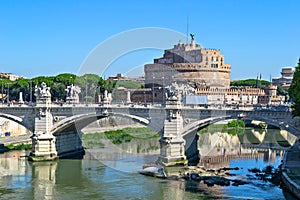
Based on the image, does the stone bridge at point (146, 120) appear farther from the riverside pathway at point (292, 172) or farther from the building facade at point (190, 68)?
the building facade at point (190, 68)

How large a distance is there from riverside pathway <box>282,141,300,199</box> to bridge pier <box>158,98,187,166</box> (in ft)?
20.9

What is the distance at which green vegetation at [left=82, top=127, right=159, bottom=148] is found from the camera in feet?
142

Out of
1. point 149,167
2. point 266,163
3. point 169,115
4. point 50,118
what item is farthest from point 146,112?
point 266,163

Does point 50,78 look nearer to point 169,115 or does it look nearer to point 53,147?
point 53,147

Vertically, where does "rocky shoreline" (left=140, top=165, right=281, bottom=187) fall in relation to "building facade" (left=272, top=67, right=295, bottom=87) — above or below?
below

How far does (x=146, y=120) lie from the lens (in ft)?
101

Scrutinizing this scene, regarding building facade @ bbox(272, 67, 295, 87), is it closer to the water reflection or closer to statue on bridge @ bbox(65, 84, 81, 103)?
the water reflection

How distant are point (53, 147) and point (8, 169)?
4514 millimetres

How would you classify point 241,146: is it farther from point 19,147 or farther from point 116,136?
point 19,147

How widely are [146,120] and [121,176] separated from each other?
5072 mm

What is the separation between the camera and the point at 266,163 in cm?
3259

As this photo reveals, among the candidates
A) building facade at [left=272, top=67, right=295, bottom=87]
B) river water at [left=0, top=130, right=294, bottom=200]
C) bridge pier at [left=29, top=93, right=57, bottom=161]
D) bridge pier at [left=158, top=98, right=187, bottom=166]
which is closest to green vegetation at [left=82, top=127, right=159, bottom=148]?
river water at [left=0, top=130, right=294, bottom=200]

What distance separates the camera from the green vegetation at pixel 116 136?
43.2 meters

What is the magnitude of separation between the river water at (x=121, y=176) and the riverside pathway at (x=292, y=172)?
0.67 metres
